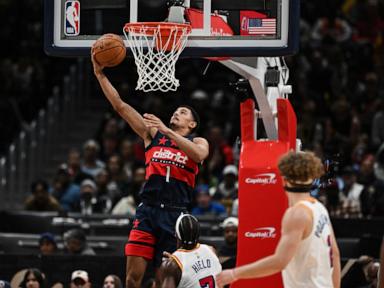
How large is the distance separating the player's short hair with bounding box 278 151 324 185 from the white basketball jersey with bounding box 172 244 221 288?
1.49 metres

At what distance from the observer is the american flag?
32.2ft

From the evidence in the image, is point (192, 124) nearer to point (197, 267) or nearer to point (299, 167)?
point (197, 267)

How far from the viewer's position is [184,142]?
10023 mm

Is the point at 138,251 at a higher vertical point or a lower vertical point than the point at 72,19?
lower

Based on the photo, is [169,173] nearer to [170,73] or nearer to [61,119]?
[170,73]

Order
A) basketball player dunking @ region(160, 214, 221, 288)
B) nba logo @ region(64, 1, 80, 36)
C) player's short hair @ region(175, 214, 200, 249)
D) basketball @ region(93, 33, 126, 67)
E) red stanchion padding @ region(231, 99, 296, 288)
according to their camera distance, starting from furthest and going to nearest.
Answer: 1. nba logo @ region(64, 1, 80, 36)
2. red stanchion padding @ region(231, 99, 296, 288)
3. basketball @ region(93, 33, 126, 67)
4. player's short hair @ region(175, 214, 200, 249)
5. basketball player dunking @ region(160, 214, 221, 288)

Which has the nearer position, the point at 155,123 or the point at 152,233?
the point at 155,123

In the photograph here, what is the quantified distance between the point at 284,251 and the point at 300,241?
162 millimetres

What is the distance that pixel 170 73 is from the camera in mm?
10188

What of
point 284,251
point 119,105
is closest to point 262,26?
point 119,105

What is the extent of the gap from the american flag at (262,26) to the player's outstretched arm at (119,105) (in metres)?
1.27

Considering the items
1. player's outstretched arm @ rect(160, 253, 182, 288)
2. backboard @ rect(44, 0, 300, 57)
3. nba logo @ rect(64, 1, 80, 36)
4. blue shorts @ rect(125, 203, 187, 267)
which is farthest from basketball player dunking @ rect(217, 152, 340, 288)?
nba logo @ rect(64, 1, 80, 36)

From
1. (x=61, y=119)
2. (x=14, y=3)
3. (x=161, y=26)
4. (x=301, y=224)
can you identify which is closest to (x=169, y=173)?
(x=161, y=26)

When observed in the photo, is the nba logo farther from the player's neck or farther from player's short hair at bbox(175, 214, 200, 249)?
the player's neck
